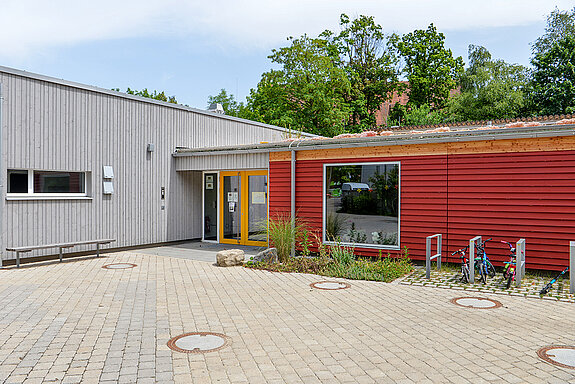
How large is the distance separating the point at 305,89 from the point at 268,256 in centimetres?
2110

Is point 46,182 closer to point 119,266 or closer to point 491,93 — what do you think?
point 119,266

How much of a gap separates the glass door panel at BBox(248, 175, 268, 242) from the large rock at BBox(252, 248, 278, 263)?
7.00 feet

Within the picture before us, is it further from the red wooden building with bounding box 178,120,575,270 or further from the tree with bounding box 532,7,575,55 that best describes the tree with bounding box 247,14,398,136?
the red wooden building with bounding box 178,120,575,270

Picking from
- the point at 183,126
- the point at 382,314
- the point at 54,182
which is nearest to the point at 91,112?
the point at 54,182

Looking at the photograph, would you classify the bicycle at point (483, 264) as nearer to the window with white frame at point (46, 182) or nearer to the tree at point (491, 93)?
the window with white frame at point (46, 182)

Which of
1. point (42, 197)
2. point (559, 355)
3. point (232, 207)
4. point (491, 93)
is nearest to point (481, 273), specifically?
point (559, 355)

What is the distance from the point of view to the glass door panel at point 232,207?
13.8 meters

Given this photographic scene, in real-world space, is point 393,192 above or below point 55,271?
above

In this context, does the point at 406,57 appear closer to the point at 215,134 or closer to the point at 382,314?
the point at 215,134

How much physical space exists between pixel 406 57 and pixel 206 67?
16961mm

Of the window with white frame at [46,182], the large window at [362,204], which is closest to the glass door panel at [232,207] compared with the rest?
the large window at [362,204]

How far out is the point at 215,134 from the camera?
16.2 meters

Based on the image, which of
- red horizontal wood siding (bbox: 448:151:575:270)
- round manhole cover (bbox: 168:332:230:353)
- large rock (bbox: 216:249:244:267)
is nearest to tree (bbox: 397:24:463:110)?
red horizontal wood siding (bbox: 448:151:575:270)

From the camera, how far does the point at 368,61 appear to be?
1415 inches
